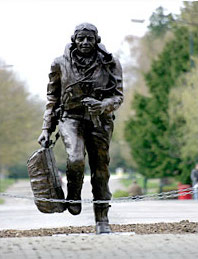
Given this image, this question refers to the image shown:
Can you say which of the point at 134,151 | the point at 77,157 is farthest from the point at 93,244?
the point at 134,151

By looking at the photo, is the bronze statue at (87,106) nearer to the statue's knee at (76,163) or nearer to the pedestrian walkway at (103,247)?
the statue's knee at (76,163)

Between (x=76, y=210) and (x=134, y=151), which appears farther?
(x=134, y=151)

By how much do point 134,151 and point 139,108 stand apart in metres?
2.50

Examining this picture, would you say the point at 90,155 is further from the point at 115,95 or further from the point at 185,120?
the point at 185,120

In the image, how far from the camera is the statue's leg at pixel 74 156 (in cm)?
1063

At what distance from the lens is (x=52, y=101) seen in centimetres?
1141

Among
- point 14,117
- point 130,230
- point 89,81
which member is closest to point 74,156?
point 89,81

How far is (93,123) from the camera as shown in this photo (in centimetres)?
1088

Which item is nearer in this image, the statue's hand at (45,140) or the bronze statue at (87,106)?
the bronze statue at (87,106)

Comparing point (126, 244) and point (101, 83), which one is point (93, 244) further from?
point (101, 83)

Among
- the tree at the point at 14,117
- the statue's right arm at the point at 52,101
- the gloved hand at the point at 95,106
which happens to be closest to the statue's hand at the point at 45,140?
the statue's right arm at the point at 52,101

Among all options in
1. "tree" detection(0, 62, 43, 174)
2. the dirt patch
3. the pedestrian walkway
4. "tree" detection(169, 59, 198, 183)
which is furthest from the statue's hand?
"tree" detection(0, 62, 43, 174)

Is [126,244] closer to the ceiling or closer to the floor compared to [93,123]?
closer to the floor

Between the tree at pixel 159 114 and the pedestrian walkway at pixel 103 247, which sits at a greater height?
the tree at pixel 159 114
